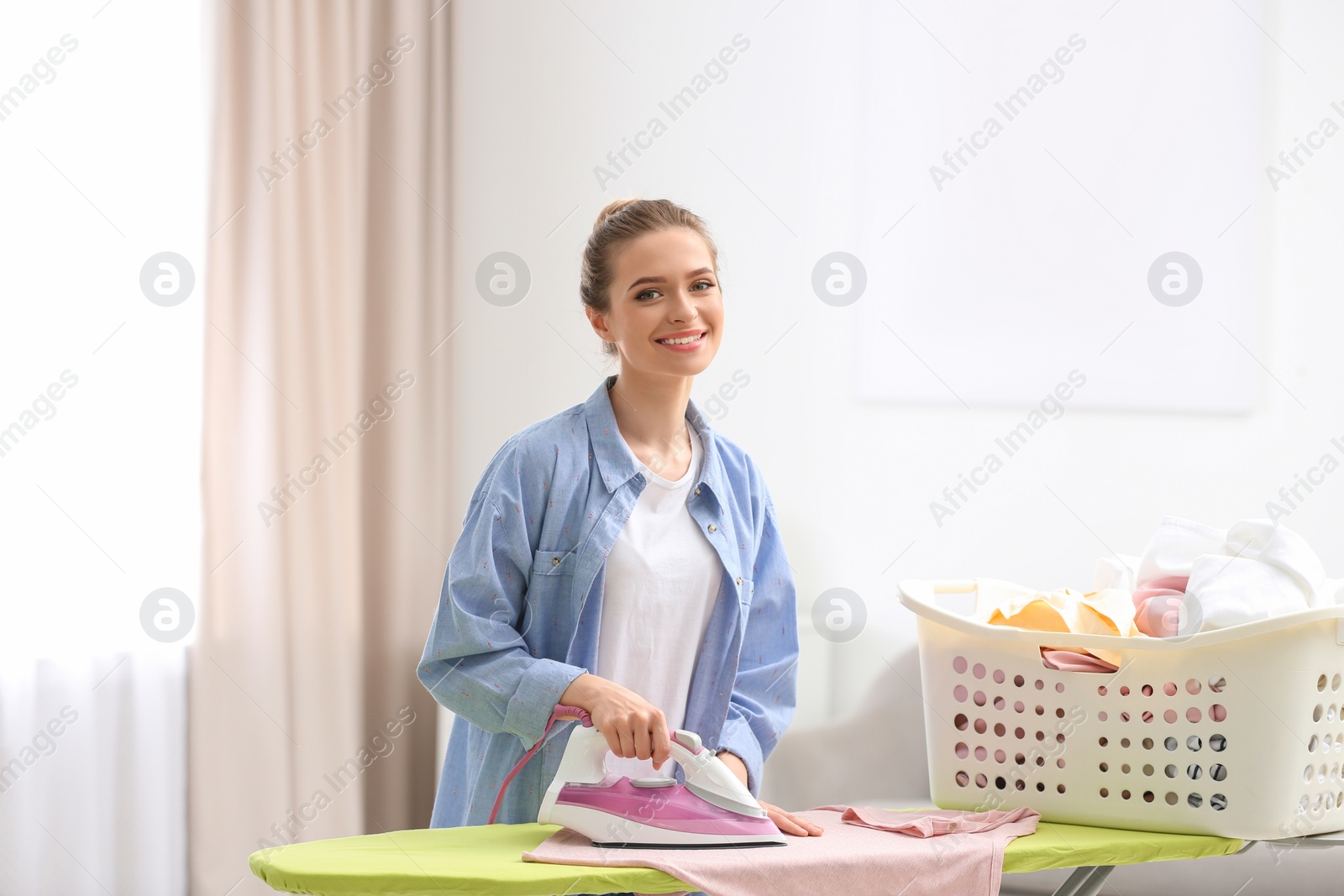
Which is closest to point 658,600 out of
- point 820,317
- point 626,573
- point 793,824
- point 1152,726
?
point 626,573

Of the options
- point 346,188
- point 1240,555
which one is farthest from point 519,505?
point 346,188

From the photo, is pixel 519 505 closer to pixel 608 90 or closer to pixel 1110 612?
pixel 1110 612

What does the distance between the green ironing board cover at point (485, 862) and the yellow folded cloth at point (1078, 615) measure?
0.75 ft

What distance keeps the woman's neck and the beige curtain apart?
158cm

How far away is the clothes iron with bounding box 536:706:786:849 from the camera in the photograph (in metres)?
1.18

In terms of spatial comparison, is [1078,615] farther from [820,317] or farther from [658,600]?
[820,317]

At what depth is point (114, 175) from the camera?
2.54 metres

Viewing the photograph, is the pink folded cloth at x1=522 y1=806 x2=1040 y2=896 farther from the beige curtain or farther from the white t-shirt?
the beige curtain

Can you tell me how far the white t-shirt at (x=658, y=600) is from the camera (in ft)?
4.46

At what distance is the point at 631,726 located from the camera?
3.85 feet

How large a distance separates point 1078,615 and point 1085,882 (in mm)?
317

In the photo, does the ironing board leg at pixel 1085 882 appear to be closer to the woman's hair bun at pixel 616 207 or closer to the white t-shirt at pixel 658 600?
the white t-shirt at pixel 658 600

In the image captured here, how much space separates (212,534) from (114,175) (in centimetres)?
85

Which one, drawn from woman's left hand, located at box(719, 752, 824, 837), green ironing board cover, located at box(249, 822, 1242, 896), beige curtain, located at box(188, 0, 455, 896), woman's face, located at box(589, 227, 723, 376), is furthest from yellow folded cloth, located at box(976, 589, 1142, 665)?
beige curtain, located at box(188, 0, 455, 896)
